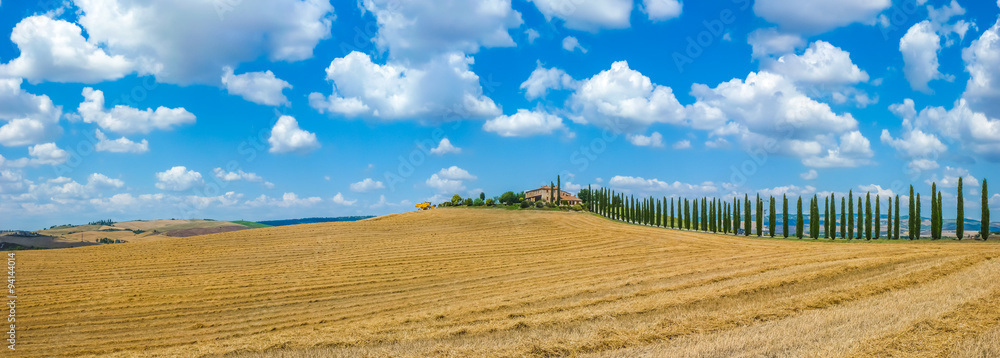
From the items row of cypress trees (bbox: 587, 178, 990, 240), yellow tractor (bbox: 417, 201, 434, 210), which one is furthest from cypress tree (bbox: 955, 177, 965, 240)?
yellow tractor (bbox: 417, 201, 434, 210)

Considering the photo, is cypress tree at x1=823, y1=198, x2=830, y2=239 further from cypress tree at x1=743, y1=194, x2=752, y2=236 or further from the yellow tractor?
the yellow tractor

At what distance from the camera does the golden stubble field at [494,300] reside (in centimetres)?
1180

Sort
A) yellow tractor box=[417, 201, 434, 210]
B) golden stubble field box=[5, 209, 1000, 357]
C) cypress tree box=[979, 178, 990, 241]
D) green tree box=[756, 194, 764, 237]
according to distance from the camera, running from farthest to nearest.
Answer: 1. yellow tractor box=[417, 201, 434, 210]
2. green tree box=[756, 194, 764, 237]
3. cypress tree box=[979, 178, 990, 241]
4. golden stubble field box=[5, 209, 1000, 357]

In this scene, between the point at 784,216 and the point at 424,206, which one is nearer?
the point at 784,216

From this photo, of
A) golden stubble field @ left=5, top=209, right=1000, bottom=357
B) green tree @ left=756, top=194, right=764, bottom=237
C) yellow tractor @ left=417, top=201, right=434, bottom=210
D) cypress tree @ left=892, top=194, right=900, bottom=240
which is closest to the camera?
golden stubble field @ left=5, top=209, right=1000, bottom=357

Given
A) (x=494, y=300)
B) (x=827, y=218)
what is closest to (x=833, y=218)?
(x=827, y=218)

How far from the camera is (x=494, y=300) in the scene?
22703 mm

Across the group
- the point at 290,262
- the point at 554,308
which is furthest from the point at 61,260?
the point at 554,308

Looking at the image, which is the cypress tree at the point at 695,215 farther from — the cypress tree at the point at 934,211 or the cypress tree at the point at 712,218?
the cypress tree at the point at 934,211

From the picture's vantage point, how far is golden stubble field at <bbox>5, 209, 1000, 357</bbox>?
11.8 metres

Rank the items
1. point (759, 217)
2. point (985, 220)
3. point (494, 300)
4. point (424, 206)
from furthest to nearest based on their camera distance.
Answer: point (424, 206) < point (759, 217) < point (985, 220) < point (494, 300)

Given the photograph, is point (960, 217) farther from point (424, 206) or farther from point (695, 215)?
point (424, 206)

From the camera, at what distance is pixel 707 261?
3456 cm

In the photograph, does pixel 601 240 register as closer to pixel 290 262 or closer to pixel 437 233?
pixel 437 233
